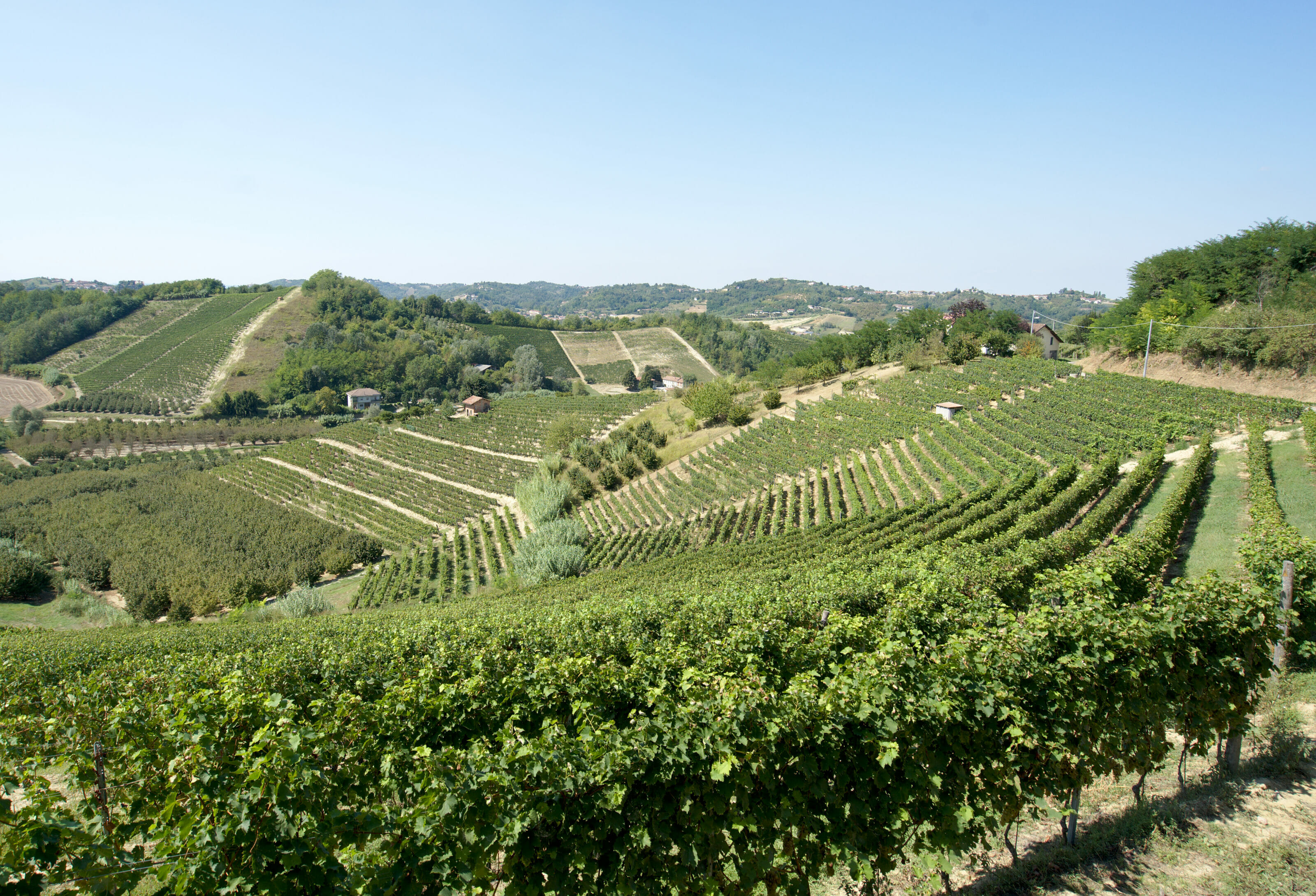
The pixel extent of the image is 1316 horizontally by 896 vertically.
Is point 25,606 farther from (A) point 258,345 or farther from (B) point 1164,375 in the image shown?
(A) point 258,345

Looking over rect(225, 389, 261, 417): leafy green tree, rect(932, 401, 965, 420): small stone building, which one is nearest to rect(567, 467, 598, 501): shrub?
rect(932, 401, 965, 420): small stone building

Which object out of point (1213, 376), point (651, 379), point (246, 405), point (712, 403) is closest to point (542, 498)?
point (712, 403)

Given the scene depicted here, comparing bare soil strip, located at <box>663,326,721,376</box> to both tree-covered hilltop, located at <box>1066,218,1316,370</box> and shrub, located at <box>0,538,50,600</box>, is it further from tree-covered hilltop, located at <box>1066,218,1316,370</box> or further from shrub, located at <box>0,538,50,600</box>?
shrub, located at <box>0,538,50,600</box>

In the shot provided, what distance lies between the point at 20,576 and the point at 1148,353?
74129 millimetres

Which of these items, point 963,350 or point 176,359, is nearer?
point 963,350

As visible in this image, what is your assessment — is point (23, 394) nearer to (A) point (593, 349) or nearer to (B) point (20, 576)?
(B) point (20, 576)

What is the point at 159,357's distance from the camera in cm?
11219

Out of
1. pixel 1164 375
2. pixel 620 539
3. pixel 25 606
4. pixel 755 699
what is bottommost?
pixel 25 606

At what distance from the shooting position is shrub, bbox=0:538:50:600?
36688 mm

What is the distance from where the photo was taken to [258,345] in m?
115

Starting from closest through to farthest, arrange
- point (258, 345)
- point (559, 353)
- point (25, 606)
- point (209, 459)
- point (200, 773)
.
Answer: point (200, 773) < point (25, 606) < point (209, 459) < point (258, 345) < point (559, 353)

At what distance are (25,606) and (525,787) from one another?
48.0m

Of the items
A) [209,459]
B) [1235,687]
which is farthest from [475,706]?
[209,459]

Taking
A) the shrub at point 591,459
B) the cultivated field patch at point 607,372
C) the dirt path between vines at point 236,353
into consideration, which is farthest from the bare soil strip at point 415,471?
the cultivated field patch at point 607,372
